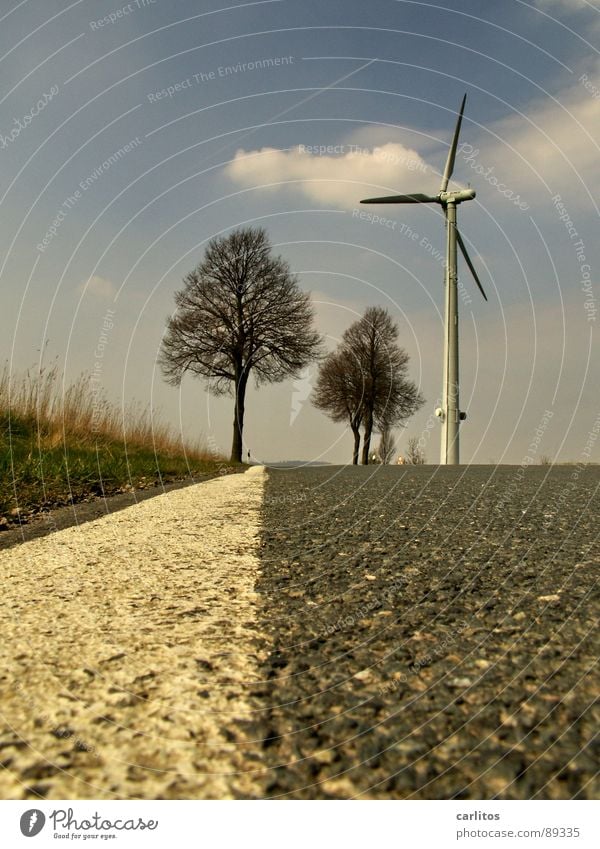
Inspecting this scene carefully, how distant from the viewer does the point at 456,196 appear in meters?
16.6

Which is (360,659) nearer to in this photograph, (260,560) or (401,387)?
(260,560)

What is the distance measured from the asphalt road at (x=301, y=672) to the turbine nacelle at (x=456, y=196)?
16.1 m

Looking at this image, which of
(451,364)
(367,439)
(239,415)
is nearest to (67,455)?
(451,364)

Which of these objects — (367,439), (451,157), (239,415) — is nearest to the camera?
(451,157)

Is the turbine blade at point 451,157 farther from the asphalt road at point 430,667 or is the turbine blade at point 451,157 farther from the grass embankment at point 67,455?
the asphalt road at point 430,667

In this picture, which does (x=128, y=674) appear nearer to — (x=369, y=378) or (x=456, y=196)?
(x=456, y=196)

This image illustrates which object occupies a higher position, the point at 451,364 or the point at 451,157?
the point at 451,157

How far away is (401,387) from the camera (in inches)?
1207

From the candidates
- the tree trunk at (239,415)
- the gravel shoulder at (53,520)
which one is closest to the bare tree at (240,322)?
the tree trunk at (239,415)

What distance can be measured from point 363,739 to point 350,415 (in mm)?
31346
